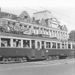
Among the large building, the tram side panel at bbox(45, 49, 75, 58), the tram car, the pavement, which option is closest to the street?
the pavement

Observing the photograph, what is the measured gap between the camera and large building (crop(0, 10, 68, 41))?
2069 cm

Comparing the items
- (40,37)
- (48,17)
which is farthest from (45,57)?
(48,17)

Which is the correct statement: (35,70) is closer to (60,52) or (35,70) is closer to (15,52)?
(15,52)

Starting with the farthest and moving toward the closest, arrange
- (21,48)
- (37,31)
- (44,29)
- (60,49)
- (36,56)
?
(44,29), (37,31), (60,49), (36,56), (21,48)

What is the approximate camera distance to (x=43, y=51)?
66.3 feet

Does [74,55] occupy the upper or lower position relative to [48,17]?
lower

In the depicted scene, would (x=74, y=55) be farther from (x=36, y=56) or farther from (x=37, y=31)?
(x=36, y=56)

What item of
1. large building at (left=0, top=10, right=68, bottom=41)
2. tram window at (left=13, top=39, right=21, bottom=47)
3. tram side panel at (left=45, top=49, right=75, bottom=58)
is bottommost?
tram side panel at (left=45, top=49, right=75, bottom=58)

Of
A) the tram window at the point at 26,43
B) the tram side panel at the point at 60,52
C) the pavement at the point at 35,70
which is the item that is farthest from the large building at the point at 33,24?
the pavement at the point at 35,70

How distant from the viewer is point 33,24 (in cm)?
2708

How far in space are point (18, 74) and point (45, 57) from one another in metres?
11.4

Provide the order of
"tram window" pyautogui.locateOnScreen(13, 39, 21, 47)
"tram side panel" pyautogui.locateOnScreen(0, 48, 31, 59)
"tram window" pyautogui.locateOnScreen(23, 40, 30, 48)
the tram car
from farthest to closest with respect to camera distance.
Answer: "tram window" pyautogui.locateOnScreen(23, 40, 30, 48) < "tram window" pyautogui.locateOnScreen(13, 39, 21, 47) < the tram car < "tram side panel" pyautogui.locateOnScreen(0, 48, 31, 59)

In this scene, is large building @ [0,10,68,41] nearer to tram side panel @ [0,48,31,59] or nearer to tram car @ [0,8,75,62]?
tram car @ [0,8,75,62]

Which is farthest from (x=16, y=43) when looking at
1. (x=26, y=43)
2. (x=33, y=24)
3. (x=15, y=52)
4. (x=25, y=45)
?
(x=33, y=24)
